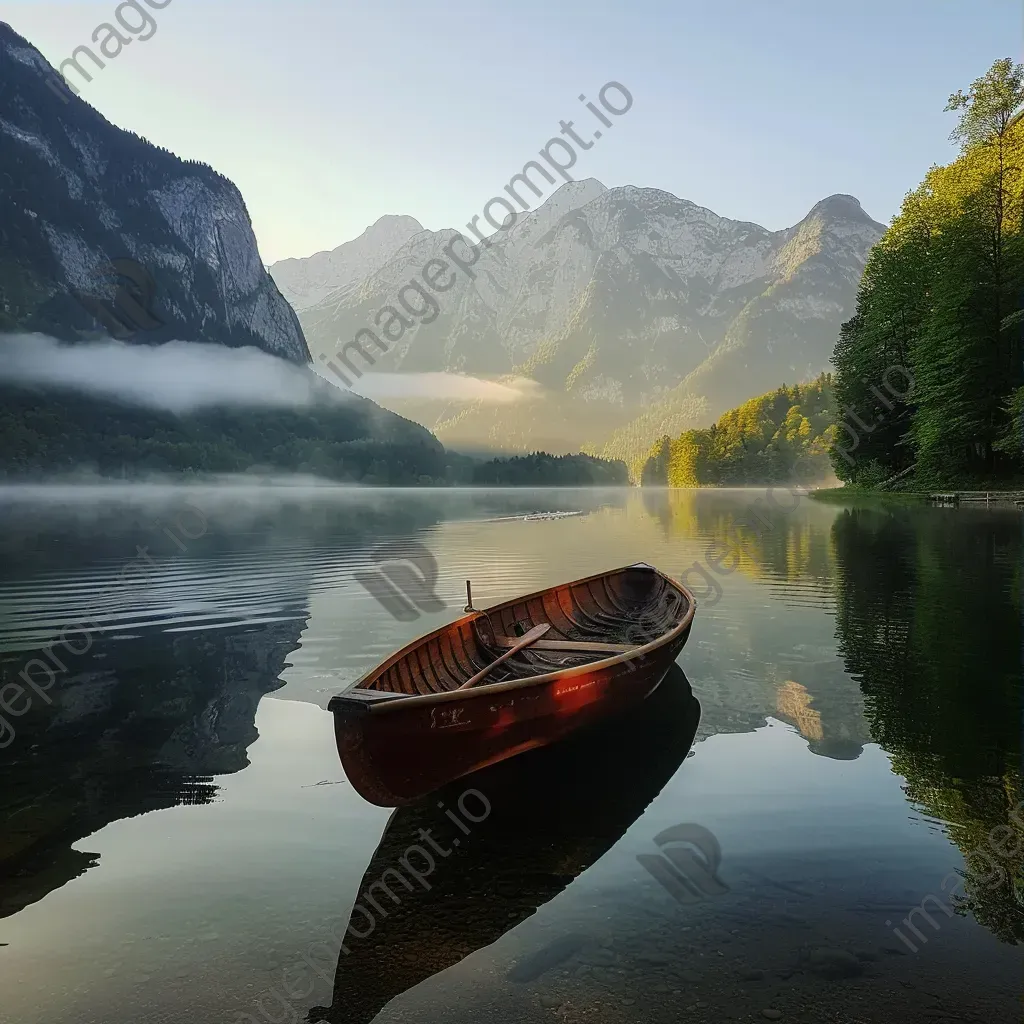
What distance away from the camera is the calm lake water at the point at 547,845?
627 centimetres

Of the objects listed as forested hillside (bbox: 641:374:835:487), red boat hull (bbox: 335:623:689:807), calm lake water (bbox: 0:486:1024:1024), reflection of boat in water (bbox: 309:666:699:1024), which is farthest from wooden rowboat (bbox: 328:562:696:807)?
forested hillside (bbox: 641:374:835:487)

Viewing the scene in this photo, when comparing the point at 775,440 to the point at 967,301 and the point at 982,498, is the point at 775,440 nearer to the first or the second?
the point at 982,498

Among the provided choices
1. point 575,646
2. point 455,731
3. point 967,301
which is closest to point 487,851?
point 455,731

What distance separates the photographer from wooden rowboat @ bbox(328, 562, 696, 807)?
866 centimetres

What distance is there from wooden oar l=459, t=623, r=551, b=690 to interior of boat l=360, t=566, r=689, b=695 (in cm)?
3

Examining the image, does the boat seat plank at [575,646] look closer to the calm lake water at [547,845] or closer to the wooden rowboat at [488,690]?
the wooden rowboat at [488,690]

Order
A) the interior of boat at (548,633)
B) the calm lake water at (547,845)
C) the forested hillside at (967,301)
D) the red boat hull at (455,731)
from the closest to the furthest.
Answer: the calm lake water at (547,845) → the red boat hull at (455,731) → the interior of boat at (548,633) → the forested hillside at (967,301)

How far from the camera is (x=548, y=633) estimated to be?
16.8 meters

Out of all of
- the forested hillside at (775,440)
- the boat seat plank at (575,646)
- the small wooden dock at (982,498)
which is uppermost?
the forested hillside at (775,440)

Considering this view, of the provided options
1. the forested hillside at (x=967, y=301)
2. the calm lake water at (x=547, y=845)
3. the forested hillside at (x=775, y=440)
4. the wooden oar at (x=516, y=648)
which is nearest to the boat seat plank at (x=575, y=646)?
the wooden oar at (x=516, y=648)

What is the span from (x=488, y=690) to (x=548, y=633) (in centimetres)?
732

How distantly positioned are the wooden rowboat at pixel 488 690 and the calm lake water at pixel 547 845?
0.87 m

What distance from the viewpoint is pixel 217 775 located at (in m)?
11.6

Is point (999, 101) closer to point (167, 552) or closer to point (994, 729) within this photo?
point (994, 729)
